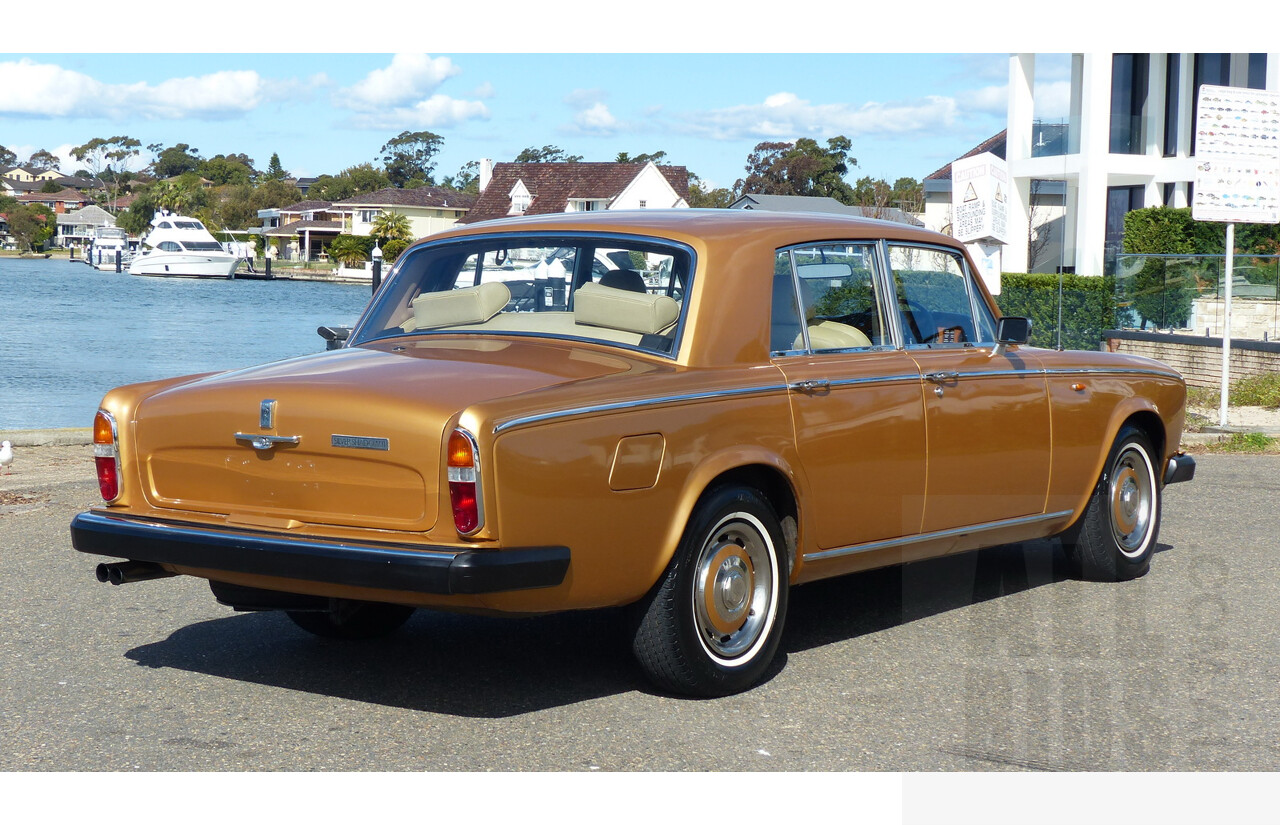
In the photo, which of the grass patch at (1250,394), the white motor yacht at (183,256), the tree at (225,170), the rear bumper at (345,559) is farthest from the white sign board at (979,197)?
the tree at (225,170)

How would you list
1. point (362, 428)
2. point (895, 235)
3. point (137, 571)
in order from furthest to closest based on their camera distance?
point (895, 235) → point (137, 571) → point (362, 428)

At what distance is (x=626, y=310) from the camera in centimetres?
535

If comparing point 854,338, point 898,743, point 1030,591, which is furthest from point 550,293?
point 1030,591

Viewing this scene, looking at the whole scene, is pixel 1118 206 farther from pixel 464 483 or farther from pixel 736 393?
pixel 464 483

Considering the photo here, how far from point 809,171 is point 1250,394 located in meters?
82.1

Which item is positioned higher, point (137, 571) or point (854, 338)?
point (854, 338)

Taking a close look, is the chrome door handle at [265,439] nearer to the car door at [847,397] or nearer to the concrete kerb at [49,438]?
the car door at [847,397]

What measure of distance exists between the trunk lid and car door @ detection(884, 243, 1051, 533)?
161 cm

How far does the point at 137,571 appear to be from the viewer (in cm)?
517

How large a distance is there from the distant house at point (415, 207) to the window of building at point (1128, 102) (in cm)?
7984

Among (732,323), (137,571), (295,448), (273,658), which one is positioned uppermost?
(732,323)

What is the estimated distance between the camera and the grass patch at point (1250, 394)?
16.6 m

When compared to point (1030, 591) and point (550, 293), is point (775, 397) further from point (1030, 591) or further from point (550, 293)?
point (1030, 591)

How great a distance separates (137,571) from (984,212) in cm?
1381
